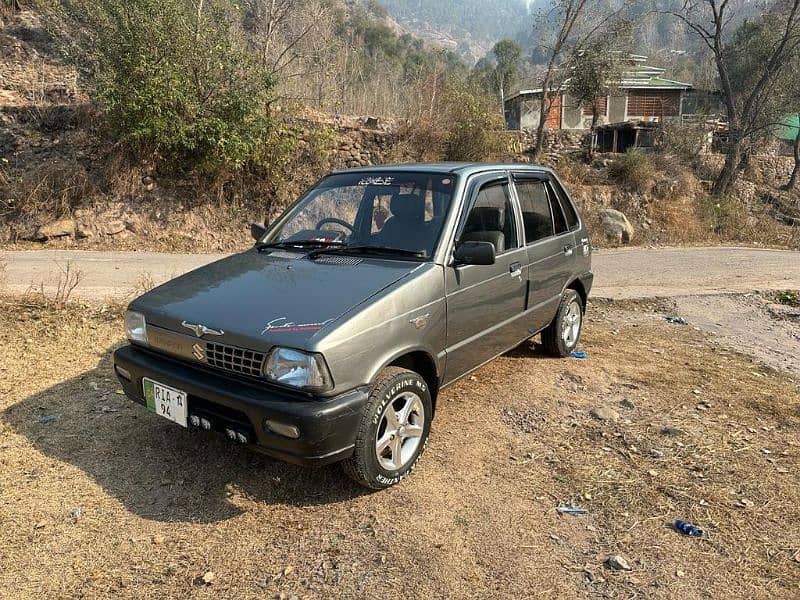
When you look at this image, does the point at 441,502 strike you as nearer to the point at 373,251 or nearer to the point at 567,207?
the point at 373,251

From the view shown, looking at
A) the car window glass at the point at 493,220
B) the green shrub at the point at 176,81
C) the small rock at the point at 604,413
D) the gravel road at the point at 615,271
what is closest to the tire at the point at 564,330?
the small rock at the point at 604,413

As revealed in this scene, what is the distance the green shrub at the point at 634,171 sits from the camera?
1723cm

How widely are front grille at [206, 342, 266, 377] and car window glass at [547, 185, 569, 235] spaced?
3314mm

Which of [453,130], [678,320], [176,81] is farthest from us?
[453,130]

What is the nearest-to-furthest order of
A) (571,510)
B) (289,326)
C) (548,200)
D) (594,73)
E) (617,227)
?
(289,326) < (571,510) < (548,200) < (617,227) < (594,73)

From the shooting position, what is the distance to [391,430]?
3.12 metres

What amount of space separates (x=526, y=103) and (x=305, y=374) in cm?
2916

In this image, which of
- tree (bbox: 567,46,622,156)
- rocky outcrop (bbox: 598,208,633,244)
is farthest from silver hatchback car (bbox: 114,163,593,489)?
tree (bbox: 567,46,622,156)

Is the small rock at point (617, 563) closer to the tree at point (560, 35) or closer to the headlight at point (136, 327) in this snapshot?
the headlight at point (136, 327)

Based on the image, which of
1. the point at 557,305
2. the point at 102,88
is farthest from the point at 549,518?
the point at 102,88

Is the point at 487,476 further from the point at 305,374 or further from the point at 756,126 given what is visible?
the point at 756,126

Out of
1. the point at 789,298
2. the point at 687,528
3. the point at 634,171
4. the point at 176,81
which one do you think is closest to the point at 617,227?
the point at 634,171

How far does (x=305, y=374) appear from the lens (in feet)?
8.82

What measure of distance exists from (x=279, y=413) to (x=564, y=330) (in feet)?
11.5
